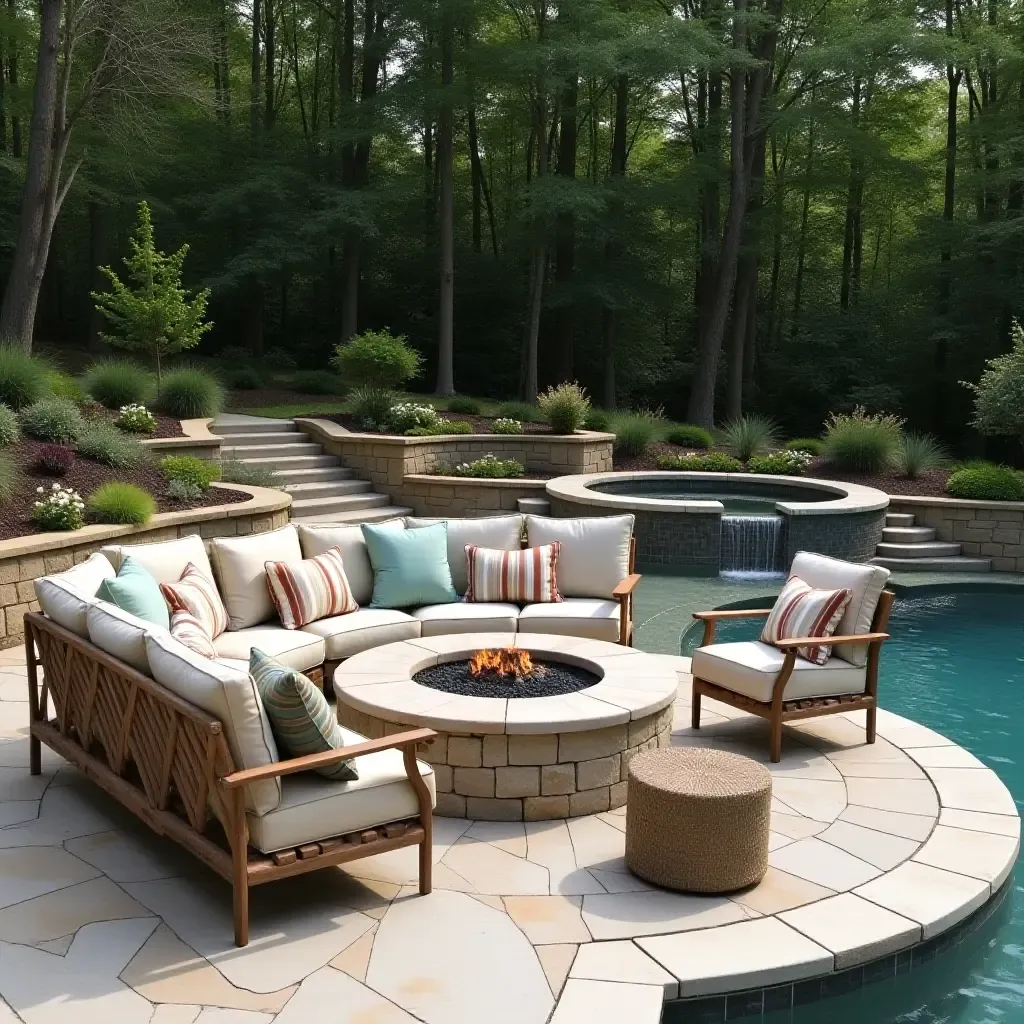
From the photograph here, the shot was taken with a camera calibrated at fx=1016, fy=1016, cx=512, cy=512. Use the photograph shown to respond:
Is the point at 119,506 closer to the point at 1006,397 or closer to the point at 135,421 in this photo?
the point at 135,421

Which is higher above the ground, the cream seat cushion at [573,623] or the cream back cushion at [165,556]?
the cream back cushion at [165,556]

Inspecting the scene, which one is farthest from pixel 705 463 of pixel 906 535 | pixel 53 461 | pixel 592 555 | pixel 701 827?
pixel 701 827

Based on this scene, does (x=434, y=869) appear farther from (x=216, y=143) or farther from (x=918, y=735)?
(x=216, y=143)

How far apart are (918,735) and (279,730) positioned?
3824 millimetres

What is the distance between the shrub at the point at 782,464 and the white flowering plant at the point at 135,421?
793 cm

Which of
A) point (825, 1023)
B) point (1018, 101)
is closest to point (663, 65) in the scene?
point (1018, 101)

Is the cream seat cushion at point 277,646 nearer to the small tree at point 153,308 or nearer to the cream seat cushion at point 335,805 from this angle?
the cream seat cushion at point 335,805

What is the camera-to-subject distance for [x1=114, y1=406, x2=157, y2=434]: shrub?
1170 centimetres

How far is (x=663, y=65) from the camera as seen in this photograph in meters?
18.2

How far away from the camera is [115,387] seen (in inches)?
494

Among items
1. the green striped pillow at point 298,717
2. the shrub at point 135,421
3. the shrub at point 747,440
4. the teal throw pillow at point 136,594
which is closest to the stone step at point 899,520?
the shrub at point 747,440

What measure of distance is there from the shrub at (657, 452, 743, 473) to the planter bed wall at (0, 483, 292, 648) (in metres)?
6.31

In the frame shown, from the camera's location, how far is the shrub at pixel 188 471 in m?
9.96

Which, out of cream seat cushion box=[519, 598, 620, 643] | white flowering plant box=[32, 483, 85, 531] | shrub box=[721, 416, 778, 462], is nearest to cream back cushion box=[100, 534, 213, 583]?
cream seat cushion box=[519, 598, 620, 643]
